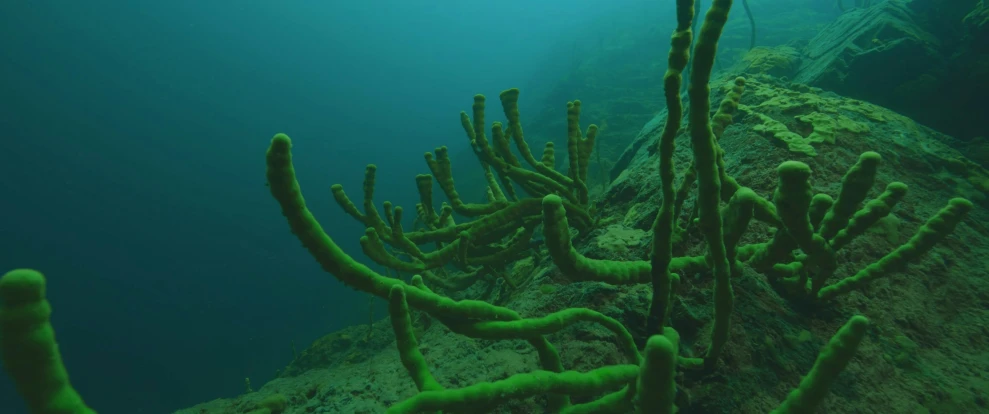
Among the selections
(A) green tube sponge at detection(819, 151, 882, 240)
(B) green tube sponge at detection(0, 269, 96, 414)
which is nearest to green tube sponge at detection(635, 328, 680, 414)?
(A) green tube sponge at detection(819, 151, 882, 240)

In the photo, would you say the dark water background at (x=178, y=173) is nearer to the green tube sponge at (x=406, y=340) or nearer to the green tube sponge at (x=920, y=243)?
the green tube sponge at (x=406, y=340)

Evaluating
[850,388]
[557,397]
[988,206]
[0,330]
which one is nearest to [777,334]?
[850,388]

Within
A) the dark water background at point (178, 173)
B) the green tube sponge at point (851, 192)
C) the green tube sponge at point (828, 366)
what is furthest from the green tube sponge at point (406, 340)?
the dark water background at point (178, 173)

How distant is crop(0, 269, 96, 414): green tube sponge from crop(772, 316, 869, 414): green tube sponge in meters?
1.18

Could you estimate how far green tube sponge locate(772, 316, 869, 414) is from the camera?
0.71 meters

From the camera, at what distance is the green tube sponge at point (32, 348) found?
0.52 m

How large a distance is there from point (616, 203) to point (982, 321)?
184 centimetres

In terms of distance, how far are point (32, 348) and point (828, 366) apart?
1.29 metres

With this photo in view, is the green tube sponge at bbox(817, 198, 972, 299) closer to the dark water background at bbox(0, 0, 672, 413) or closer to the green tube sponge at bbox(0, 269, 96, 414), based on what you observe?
the green tube sponge at bbox(0, 269, 96, 414)

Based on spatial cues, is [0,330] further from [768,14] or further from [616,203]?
[768,14]

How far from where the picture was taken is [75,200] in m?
43.5

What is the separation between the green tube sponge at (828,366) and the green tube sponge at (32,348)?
3.87 ft

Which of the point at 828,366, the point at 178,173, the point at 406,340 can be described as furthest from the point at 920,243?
the point at 178,173

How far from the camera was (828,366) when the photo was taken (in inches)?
28.4
